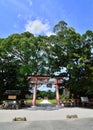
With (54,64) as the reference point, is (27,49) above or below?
above

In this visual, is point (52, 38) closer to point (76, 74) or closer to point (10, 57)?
point (76, 74)

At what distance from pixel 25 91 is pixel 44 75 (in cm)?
503

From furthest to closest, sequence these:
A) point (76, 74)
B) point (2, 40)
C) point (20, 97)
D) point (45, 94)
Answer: point (45, 94) < point (20, 97) < point (2, 40) < point (76, 74)

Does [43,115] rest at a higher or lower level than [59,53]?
lower

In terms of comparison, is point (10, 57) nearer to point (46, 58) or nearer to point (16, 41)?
point (16, 41)

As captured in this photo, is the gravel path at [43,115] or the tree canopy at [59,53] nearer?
the gravel path at [43,115]

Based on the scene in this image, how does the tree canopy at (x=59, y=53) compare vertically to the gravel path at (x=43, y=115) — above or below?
above

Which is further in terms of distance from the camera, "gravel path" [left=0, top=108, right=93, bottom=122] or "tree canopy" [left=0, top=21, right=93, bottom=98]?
"tree canopy" [left=0, top=21, right=93, bottom=98]

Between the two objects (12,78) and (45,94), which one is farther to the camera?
(45,94)

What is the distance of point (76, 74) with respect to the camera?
23.8 metres

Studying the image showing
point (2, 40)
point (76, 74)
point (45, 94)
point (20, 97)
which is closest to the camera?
point (76, 74)

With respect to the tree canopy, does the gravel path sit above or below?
below

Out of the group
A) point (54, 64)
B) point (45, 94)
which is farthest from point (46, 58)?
point (45, 94)

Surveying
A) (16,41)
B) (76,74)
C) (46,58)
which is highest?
(16,41)
